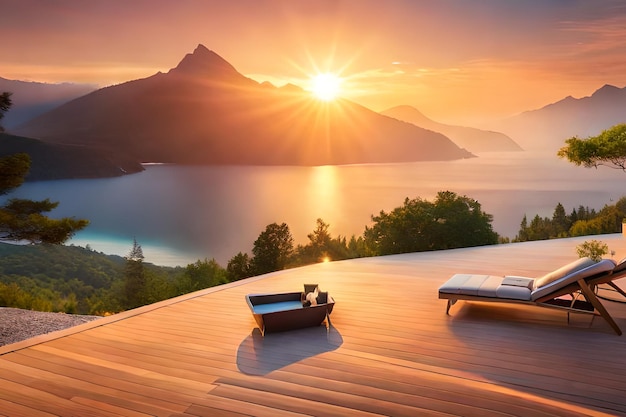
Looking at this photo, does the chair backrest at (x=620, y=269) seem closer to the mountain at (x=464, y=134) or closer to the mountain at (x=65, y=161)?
the mountain at (x=464, y=134)

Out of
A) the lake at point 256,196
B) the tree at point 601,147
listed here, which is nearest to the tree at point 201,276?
the lake at point 256,196

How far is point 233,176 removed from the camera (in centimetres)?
2500

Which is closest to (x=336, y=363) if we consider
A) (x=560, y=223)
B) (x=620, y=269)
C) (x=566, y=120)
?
(x=620, y=269)

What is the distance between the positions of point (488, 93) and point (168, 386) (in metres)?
18.8

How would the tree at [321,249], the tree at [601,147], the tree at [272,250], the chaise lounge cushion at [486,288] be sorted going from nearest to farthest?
the chaise lounge cushion at [486,288]
the tree at [601,147]
the tree at [272,250]
the tree at [321,249]

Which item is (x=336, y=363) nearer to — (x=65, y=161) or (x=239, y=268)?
(x=239, y=268)

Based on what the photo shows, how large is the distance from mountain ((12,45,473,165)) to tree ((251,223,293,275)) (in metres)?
7.10

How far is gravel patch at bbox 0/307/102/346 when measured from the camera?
19.3ft

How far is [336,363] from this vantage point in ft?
10.9

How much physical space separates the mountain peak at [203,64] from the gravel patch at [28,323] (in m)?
15.3

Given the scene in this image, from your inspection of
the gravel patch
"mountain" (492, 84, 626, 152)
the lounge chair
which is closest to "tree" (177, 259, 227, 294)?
the gravel patch

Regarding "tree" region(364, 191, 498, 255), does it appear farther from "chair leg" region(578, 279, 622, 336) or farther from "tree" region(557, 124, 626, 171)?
"chair leg" region(578, 279, 622, 336)

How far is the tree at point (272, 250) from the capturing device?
16.8 meters

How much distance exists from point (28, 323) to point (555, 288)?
5.89 meters
